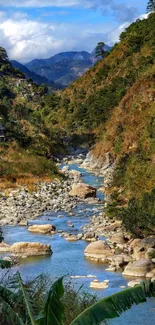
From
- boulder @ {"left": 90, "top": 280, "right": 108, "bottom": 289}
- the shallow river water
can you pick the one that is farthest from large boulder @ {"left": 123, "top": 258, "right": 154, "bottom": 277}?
boulder @ {"left": 90, "top": 280, "right": 108, "bottom": 289}

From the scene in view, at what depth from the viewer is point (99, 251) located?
24109 millimetres

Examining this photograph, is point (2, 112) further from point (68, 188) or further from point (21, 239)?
point (21, 239)

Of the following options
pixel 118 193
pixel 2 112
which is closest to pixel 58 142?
pixel 2 112

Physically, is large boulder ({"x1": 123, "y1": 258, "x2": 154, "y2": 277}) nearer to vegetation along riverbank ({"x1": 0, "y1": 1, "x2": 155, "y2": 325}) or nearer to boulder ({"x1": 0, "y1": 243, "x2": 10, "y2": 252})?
vegetation along riverbank ({"x1": 0, "y1": 1, "x2": 155, "y2": 325})

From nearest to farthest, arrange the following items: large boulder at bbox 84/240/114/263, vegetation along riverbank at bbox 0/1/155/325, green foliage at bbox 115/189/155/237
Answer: vegetation along riverbank at bbox 0/1/155/325, large boulder at bbox 84/240/114/263, green foliage at bbox 115/189/155/237

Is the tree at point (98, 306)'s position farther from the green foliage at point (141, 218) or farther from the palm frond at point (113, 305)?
the green foliage at point (141, 218)

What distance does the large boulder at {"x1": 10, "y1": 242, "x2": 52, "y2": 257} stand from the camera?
79.9 feet

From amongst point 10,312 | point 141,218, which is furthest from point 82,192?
point 10,312

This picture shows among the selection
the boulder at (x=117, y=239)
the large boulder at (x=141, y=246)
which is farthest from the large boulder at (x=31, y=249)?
the large boulder at (x=141, y=246)

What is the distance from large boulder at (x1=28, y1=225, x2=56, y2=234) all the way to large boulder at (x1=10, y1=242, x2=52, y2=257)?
409cm

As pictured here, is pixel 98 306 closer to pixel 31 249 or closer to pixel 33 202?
pixel 31 249

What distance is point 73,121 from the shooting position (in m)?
77.0

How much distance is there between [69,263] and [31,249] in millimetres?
2238

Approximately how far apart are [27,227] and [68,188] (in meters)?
13.0
